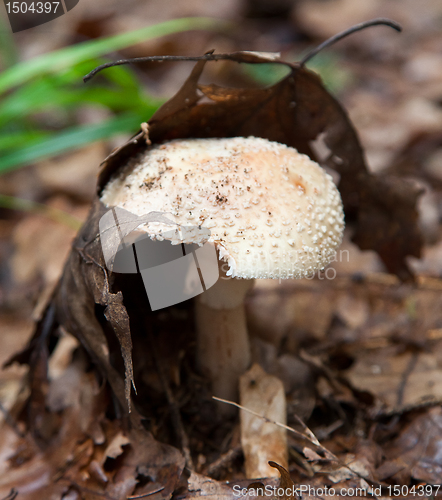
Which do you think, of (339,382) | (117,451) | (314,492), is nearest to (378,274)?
(339,382)

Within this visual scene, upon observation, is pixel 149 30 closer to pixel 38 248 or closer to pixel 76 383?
pixel 38 248

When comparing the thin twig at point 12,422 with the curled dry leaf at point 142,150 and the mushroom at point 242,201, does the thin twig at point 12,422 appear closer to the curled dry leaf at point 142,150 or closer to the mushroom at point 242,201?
the curled dry leaf at point 142,150

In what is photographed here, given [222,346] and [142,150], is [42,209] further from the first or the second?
[222,346]

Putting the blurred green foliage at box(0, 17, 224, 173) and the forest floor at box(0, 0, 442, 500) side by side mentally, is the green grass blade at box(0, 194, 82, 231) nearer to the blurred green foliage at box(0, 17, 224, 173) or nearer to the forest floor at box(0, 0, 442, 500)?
the forest floor at box(0, 0, 442, 500)

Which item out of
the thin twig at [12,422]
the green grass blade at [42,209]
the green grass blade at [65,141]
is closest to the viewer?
the thin twig at [12,422]

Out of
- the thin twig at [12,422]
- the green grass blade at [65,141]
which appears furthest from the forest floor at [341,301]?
the green grass blade at [65,141]

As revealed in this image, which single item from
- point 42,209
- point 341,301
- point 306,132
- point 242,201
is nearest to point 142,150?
point 242,201

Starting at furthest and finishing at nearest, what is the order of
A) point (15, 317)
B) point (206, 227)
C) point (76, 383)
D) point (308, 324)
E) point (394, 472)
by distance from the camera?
point (15, 317) < point (308, 324) < point (76, 383) < point (394, 472) < point (206, 227)
